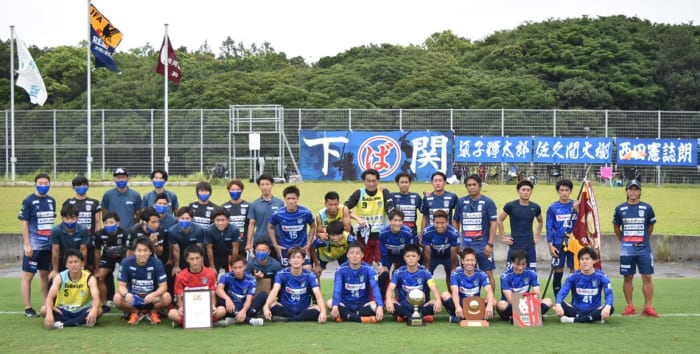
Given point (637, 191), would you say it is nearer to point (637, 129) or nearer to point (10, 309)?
point (10, 309)

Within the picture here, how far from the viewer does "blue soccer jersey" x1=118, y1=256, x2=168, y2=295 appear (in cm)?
1097

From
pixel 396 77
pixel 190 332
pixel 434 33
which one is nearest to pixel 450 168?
pixel 396 77

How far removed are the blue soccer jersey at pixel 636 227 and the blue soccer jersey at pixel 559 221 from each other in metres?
0.78

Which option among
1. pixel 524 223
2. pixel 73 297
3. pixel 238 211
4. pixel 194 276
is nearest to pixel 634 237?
pixel 524 223

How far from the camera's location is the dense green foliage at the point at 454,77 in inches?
1786

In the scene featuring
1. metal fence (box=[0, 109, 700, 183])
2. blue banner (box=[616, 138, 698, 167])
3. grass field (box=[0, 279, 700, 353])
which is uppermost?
metal fence (box=[0, 109, 700, 183])

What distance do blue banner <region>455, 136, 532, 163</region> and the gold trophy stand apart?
23.0 metres

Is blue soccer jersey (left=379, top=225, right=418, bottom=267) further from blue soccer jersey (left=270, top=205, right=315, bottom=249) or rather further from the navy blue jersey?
the navy blue jersey

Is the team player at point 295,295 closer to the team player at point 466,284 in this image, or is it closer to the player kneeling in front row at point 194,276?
the player kneeling in front row at point 194,276

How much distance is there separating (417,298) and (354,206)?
2066 millimetres

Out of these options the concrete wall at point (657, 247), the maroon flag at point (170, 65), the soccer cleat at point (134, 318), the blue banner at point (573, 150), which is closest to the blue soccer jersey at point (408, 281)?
the soccer cleat at point (134, 318)

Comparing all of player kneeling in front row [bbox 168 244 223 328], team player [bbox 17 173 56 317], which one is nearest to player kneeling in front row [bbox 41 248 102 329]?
player kneeling in front row [bbox 168 244 223 328]

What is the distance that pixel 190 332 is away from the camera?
33.5 feet

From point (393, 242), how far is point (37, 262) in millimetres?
4690
